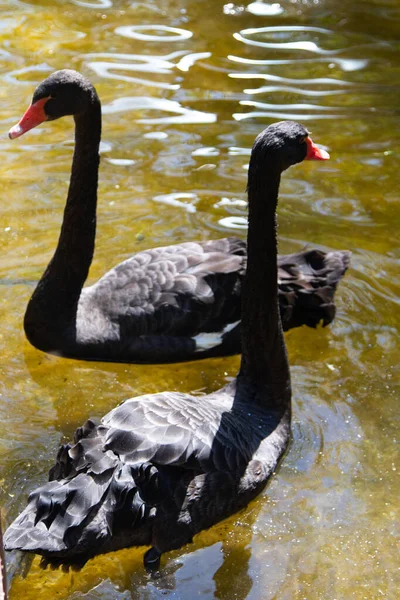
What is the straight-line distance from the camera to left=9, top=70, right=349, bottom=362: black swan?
4.82m

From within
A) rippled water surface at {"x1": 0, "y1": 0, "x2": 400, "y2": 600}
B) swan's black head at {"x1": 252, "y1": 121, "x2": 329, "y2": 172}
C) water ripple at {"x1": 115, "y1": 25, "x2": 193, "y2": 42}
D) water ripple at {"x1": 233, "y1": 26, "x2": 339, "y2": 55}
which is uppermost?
swan's black head at {"x1": 252, "y1": 121, "x2": 329, "y2": 172}

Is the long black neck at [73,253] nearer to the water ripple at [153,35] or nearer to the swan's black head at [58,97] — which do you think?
the swan's black head at [58,97]

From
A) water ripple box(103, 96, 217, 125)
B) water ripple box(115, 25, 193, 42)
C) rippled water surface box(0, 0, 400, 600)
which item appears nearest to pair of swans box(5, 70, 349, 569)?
rippled water surface box(0, 0, 400, 600)

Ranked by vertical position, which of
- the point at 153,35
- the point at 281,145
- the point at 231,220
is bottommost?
the point at 231,220

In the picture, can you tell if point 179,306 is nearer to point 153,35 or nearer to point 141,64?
point 141,64

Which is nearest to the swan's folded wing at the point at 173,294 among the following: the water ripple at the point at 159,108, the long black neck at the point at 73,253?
the long black neck at the point at 73,253

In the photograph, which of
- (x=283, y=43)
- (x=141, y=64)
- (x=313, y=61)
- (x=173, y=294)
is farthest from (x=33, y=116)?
(x=283, y=43)

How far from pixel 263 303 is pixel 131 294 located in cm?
101

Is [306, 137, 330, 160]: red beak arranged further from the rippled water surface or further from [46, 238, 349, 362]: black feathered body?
the rippled water surface

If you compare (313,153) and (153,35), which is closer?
(313,153)

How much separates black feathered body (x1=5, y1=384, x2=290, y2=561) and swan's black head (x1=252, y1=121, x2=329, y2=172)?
1083mm

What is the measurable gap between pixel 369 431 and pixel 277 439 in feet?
1.69

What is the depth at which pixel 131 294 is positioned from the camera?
16.3 feet

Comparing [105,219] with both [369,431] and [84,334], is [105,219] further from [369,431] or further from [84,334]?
[369,431]
